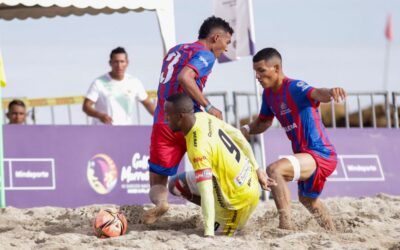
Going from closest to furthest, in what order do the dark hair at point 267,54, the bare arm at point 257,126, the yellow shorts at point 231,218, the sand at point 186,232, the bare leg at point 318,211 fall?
the sand at point 186,232 < the yellow shorts at point 231,218 < the dark hair at point 267,54 < the bare leg at point 318,211 < the bare arm at point 257,126

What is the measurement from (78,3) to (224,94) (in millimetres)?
3877

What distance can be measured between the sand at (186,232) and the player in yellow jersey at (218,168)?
0.22 m

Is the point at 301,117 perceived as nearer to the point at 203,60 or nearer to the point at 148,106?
the point at 203,60

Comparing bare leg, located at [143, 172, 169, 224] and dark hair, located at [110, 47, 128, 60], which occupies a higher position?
dark hair, located at [110, 47, 128, 60]

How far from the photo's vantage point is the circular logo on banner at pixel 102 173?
12.4 meters

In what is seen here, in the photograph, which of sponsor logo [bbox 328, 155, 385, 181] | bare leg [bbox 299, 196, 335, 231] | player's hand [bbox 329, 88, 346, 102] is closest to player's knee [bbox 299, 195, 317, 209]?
bare leg [bbox 299, 196, 335, 231]

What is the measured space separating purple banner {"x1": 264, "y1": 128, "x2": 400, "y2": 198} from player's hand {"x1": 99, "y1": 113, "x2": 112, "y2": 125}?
97.7 inches

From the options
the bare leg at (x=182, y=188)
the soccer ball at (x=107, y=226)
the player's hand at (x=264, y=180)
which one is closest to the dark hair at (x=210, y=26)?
the bare leg at (x=182, y=188)

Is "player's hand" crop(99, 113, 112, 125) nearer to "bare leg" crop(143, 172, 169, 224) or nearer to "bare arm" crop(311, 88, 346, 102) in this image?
"bare leg" crop(143, 172, 169, 224)

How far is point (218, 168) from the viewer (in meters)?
7.70

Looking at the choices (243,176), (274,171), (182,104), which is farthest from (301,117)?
(182,104)

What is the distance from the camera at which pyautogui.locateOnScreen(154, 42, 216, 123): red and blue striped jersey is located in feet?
27.1

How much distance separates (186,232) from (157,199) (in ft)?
1.90

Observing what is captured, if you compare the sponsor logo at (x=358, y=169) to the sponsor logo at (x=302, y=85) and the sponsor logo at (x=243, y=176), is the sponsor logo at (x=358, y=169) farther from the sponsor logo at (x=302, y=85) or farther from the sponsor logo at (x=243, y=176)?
the sponsor logo at (x=243, y=176)
